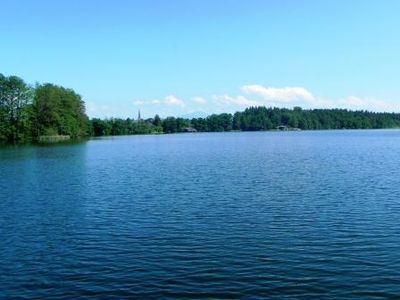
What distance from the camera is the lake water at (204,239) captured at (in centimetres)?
1730

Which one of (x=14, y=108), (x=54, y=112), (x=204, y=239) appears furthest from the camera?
(x=54, y=112)

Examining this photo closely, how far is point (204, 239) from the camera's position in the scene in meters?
23.6

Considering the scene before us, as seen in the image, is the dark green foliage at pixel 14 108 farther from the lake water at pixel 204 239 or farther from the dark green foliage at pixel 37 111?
the lake water at pixel 204 239

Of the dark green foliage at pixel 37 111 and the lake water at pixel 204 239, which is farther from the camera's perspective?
the dark green foliage at pixel 37 111

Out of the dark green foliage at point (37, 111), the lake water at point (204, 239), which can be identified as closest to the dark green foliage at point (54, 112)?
the dark green foliage at point (37, 111)

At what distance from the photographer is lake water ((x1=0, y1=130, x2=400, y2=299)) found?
56.7 feet

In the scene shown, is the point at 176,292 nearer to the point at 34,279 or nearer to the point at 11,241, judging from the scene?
the point at 34,279

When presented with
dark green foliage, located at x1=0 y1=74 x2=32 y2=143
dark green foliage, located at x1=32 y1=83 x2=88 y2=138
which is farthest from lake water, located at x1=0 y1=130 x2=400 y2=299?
dark green foliage, located at x1=32 y1=83 x2=88 y2=138

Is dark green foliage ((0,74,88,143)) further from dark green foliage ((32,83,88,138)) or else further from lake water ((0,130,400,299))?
lake water ((0,130,400,299))

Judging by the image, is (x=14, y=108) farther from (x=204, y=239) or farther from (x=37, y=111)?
(x=204, y=239)

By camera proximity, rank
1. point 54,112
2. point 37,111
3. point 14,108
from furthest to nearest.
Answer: point 54,112, point 37,111, point 14,108

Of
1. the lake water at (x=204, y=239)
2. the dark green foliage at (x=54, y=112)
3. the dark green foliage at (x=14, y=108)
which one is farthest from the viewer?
the dark green foliage at (x=54, y=112)

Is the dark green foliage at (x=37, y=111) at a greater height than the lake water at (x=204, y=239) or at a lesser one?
greater

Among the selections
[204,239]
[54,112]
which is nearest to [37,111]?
[54,112]
